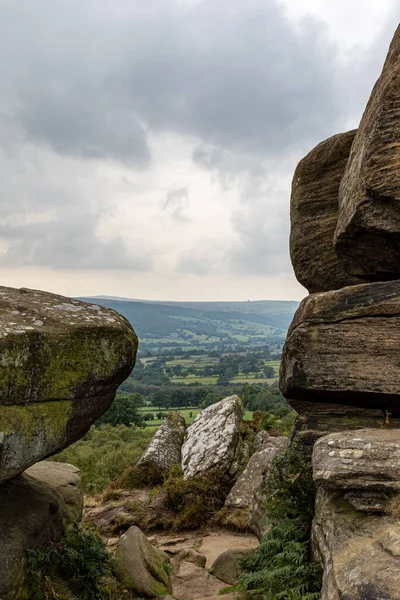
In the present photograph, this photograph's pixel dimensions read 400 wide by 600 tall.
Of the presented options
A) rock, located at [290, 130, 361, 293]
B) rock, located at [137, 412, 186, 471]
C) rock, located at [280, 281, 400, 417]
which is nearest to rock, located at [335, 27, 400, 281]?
rock, located at [290, 130, 361, 293]

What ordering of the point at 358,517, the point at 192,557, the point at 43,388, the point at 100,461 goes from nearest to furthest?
the point at 358,517 → the point at 43,388 → the point at 192,557 → the point at 100,461

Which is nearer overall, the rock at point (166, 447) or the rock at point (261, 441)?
the rock at point (261, 441)

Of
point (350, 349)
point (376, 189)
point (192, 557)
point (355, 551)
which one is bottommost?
point (192, 557)

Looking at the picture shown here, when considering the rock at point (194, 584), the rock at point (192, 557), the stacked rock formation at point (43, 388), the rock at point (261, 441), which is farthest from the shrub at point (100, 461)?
the stacked rock formation at point (43, 388)

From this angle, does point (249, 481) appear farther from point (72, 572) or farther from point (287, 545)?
point (72, 572)

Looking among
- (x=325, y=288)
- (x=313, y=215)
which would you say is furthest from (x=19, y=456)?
(x=313, y=215)

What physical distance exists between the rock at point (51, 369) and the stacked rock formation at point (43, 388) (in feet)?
0.07

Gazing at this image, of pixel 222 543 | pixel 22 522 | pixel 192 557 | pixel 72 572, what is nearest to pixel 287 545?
pixel 72 572

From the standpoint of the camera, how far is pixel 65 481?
49.1ft

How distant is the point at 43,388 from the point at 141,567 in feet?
19.1

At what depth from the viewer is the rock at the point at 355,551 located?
7031mm

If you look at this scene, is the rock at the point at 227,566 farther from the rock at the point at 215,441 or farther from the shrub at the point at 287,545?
the rock at the point at 215,441

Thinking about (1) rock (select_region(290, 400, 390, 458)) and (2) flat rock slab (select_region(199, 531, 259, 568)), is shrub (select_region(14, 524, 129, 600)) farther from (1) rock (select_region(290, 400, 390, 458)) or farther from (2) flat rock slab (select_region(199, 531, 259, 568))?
(1) rock (select_region(290, 400, 390, 458))

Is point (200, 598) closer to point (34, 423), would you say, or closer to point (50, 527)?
point (50, 527)
